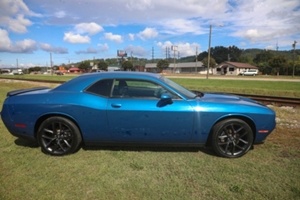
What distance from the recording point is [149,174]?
393 centimetres

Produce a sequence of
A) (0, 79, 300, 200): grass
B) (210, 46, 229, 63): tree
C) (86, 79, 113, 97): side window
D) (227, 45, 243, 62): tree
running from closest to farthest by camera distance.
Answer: (0, 79, 300, 200): grass → (86, 79, 113, 97): side window → (210, 46, 229, 63): tree → (227, 45, 243, 62): tree

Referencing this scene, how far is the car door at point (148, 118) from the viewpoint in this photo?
14.3 ft

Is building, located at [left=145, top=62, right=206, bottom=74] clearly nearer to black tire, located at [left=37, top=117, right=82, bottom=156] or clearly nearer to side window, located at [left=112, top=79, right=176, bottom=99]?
side window, located at [left=112, top=79, right=176, bottom=99]

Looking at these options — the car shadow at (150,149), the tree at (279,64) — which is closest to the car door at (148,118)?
the car shadow at (150,149)

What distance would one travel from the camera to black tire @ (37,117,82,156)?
14.8 feet

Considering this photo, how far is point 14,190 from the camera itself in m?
3.44

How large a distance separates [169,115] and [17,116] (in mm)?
2626

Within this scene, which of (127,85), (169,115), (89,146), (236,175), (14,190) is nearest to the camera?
(14,190)

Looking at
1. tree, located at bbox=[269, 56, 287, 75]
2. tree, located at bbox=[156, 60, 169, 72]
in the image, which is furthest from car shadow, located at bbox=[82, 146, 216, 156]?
tree, located at bbox=[156, 60, 169, 72]

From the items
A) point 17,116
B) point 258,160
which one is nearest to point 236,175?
point 258,160

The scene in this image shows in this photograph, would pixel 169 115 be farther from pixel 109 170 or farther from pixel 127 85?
pixel 109 170

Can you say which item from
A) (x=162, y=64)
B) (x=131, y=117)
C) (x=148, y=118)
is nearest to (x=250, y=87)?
(x=148, y=118)

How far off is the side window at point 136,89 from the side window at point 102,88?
103 mm

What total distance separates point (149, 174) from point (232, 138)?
5.20ft
